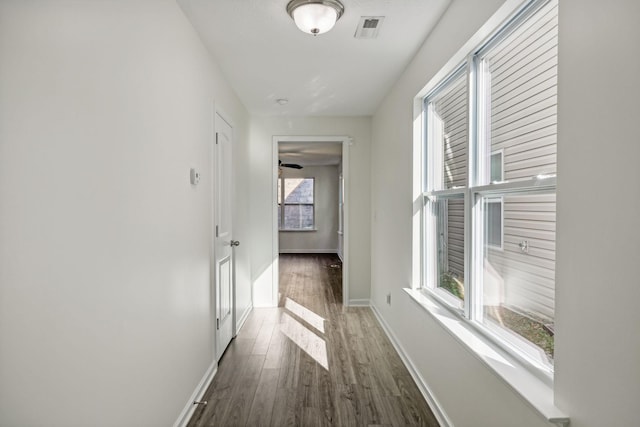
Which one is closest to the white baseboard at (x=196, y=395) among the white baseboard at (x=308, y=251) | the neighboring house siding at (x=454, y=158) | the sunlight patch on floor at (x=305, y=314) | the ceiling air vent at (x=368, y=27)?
the sunlight patch on floor at (x=305, y=314)

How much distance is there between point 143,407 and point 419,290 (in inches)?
79.6

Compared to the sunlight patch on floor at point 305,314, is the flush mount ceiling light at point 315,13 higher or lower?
higher

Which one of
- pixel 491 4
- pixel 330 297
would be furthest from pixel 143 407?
pixel 330 297

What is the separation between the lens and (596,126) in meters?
1.09

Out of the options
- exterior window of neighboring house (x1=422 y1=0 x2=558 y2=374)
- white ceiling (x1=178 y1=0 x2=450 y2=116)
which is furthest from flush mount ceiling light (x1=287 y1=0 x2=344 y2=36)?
exterior window of neighboring house (x1=422 y1=0 x2=558 y2=374)

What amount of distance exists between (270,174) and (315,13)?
9.35 ft

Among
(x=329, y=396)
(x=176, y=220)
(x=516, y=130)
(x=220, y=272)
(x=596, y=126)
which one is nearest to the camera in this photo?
(x=596, y=126)

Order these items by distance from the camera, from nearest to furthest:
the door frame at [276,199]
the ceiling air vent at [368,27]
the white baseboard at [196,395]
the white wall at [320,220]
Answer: the white baseboard at [196,395] < the ceiling air vent at [368,27] < the door frame at [276,199] < the white wall at [320,220]

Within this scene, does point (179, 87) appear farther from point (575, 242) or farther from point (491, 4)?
point (575, 242)

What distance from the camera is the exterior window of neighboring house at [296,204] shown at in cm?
1053

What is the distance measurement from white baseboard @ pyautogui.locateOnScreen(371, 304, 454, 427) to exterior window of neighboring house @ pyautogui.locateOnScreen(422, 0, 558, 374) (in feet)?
1.98

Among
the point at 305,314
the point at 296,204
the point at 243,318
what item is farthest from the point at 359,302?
the point at 296,204

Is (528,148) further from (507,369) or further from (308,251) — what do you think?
(308,251)

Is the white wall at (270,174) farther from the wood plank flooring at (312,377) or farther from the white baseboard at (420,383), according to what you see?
the white baseboard at (420,383)
